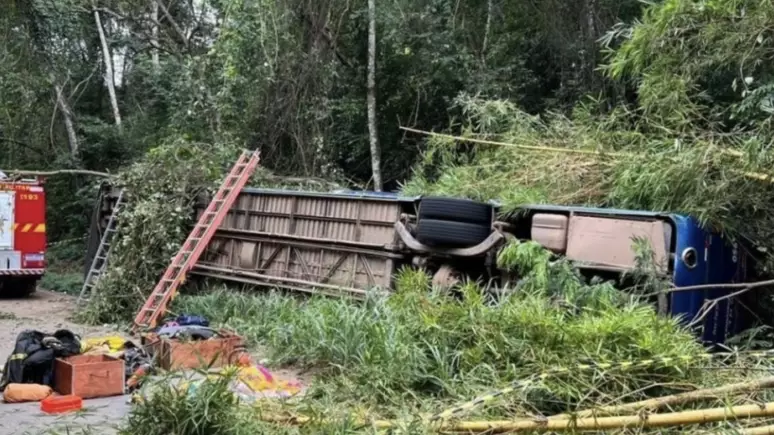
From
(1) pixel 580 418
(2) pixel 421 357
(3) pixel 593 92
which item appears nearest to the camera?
(1) pixel 580 418

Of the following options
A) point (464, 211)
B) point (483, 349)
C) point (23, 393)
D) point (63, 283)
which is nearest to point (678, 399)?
point (483, 349)

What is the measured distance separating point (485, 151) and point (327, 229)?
232cm

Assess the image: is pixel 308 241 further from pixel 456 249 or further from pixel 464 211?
pixel 464 211

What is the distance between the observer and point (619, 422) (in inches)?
161

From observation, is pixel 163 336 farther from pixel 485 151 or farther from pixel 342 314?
pixel 485 151

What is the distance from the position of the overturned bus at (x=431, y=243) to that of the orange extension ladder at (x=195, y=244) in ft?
0.92

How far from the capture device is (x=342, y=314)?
7.01 meters

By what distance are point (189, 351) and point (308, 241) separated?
3.29 meters

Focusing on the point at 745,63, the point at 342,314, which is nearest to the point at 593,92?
the point at 745,63

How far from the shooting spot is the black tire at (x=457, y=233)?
768 centimetres

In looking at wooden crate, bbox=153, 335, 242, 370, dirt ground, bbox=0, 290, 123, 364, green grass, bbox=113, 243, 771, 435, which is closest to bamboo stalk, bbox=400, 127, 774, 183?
green grass, bbox=113, 243, 771, 435

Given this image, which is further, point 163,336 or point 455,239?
point 455,239

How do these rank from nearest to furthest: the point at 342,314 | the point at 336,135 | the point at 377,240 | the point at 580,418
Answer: the point at 580,418, the point at 342,314, the point at 377,240, the point at 336,135

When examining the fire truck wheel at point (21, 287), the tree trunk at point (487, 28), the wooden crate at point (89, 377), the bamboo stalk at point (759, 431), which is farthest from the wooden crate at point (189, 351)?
the tree trunk at point (487, 28)
